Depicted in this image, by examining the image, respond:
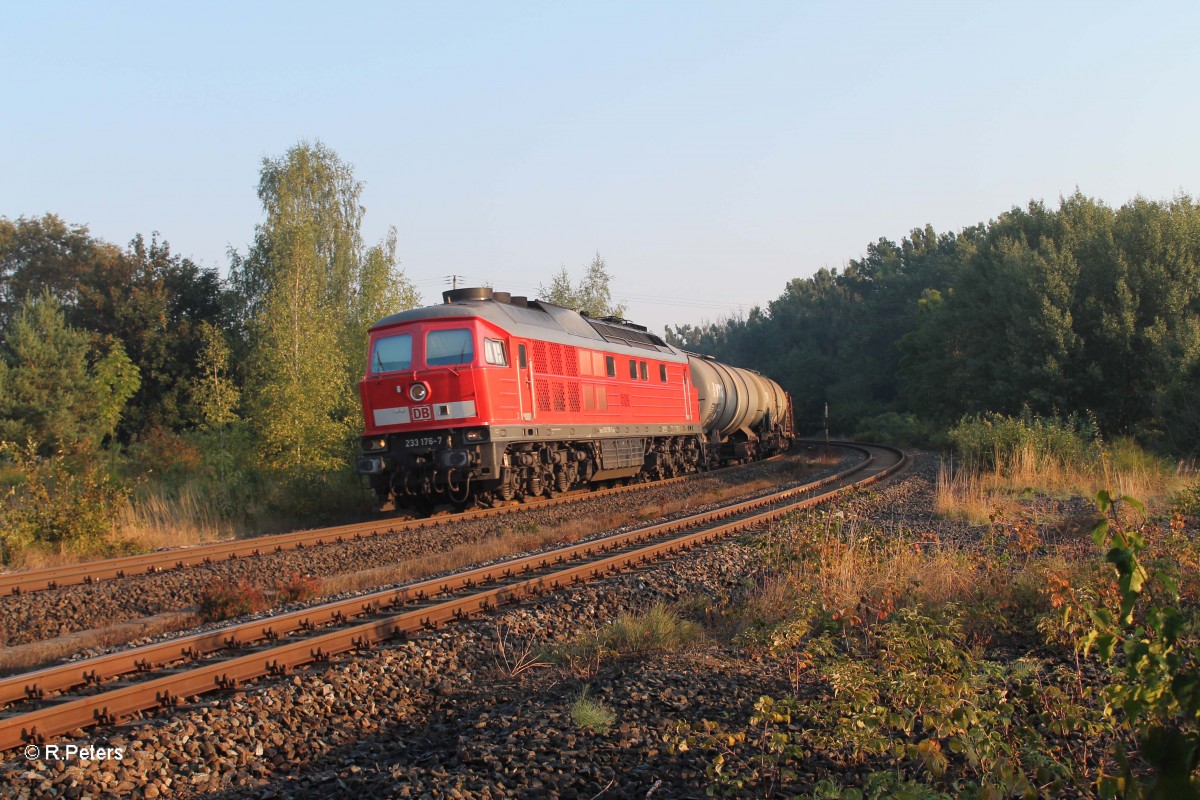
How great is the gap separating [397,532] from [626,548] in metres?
4.31

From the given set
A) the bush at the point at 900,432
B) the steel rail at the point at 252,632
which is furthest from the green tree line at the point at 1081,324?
the steel rail at the point at 252,632

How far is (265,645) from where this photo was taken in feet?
23.4

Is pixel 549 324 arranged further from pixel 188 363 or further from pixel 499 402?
pixel 188 363

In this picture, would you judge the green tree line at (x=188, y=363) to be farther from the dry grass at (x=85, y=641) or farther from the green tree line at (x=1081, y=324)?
the green tree line at (x=1081, y=324)

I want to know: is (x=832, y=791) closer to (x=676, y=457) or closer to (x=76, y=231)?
(x=676, y=457)

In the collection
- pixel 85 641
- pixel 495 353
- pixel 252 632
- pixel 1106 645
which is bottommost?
pixel 85 641

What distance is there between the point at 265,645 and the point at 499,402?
30.0 feet

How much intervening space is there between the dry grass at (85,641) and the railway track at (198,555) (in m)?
2.01

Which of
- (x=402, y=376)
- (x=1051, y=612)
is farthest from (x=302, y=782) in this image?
(x=402, y=376)

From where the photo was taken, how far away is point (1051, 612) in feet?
21.4

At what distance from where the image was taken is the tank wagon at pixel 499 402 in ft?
51.6

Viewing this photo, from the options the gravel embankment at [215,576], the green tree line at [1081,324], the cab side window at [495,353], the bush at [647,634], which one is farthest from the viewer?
the green tree line at [1081,324]

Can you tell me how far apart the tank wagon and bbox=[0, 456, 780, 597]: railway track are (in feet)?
3.13

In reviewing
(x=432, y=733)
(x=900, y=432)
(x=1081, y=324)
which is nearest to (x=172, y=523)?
(x=432, y=733)
